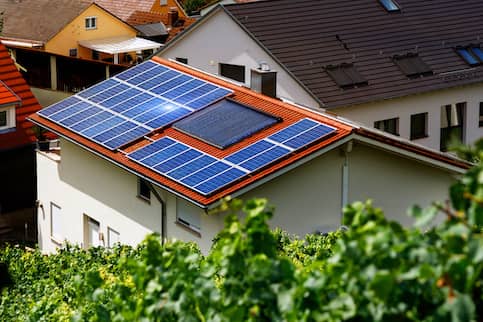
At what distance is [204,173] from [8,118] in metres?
14.4

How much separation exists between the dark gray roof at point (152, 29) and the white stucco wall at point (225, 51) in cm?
1793

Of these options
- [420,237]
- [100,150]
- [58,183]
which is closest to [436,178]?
[100,150]

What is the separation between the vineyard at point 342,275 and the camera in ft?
18.7

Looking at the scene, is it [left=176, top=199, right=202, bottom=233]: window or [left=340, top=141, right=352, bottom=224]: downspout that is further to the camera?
[left=340, top=141, right=352, bottom=224]: downspout

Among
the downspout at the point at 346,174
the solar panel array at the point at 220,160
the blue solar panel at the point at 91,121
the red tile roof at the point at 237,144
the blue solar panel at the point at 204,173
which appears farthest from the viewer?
the blue solar panel at the point at 91,121

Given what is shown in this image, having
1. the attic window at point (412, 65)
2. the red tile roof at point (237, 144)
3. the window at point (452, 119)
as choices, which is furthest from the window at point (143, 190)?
the window at point (452, 119)

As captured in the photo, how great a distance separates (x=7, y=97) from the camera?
116ft

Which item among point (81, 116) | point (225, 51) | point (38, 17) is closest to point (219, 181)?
point (81, 116)

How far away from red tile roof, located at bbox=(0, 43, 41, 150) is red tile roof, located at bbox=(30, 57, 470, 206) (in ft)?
23.7

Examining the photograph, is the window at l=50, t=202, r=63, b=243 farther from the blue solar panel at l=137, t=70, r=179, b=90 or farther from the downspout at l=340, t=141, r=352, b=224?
the downspout at l=340, t=141, r=352, b=224

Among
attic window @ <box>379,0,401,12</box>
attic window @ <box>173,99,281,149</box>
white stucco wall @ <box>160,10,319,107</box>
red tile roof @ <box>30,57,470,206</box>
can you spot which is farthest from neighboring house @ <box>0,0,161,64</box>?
attic window @ <box>173,99,281,149</box>

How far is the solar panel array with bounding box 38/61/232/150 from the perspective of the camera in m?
26.5

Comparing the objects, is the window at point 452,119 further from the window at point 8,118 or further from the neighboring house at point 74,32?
the neighboring house at point 74,32

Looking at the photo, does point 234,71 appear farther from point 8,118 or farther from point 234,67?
point 8,118
